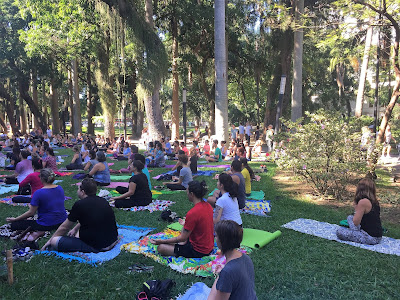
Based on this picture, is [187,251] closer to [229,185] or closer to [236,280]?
[229,185]

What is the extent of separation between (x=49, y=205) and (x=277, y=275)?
141 inches

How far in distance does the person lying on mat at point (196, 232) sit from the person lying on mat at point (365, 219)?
2.45m

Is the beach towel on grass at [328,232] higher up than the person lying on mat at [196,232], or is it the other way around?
the person lying on mat at [196,232]

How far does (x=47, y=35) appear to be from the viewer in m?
20.5

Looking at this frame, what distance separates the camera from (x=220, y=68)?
1505 cm

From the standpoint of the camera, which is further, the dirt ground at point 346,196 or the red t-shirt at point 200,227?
the dirt ground at point 346,196

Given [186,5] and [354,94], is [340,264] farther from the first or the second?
[354,94]

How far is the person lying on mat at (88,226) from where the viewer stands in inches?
172

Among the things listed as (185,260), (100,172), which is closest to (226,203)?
(185,260)

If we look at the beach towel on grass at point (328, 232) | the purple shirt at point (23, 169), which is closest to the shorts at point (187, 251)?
the beach towel on grass at point (328, 232)

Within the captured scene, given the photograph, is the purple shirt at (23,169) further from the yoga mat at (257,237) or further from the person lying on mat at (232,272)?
the person lying on mat at (232,272)

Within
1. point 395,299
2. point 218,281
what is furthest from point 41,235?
point 395,299

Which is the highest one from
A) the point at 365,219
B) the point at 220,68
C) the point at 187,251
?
the point at 220,68

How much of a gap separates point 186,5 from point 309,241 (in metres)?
18.2
